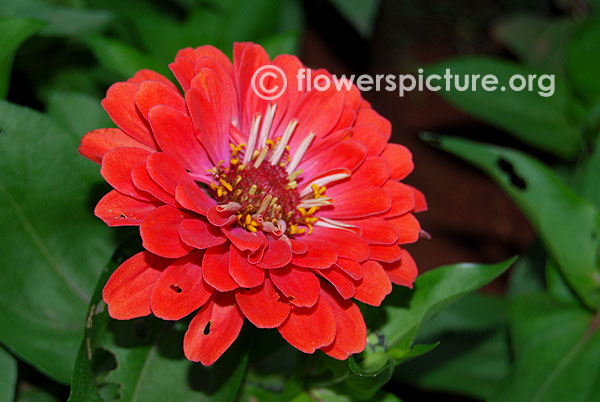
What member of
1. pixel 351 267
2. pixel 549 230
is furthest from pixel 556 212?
pixel 351 267

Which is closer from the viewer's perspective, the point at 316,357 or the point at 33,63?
the point at 316,357

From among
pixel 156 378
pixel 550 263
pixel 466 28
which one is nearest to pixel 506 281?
pixel 550 263

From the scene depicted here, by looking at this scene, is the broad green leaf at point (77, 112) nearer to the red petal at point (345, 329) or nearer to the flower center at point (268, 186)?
the flower center at point (268, 186)

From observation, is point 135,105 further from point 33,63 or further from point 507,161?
point 507,161

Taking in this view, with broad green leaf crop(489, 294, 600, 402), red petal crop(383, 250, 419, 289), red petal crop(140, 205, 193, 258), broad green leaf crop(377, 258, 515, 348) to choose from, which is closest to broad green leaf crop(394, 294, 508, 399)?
broad green leaf crop(489, 294, 600, 402)

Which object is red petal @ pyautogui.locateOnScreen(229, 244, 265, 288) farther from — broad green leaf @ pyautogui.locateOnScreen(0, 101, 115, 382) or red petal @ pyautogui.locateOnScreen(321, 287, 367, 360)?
broad green leaf @ pyautogui.locateOnScreen(0, 101, 115, 382)
